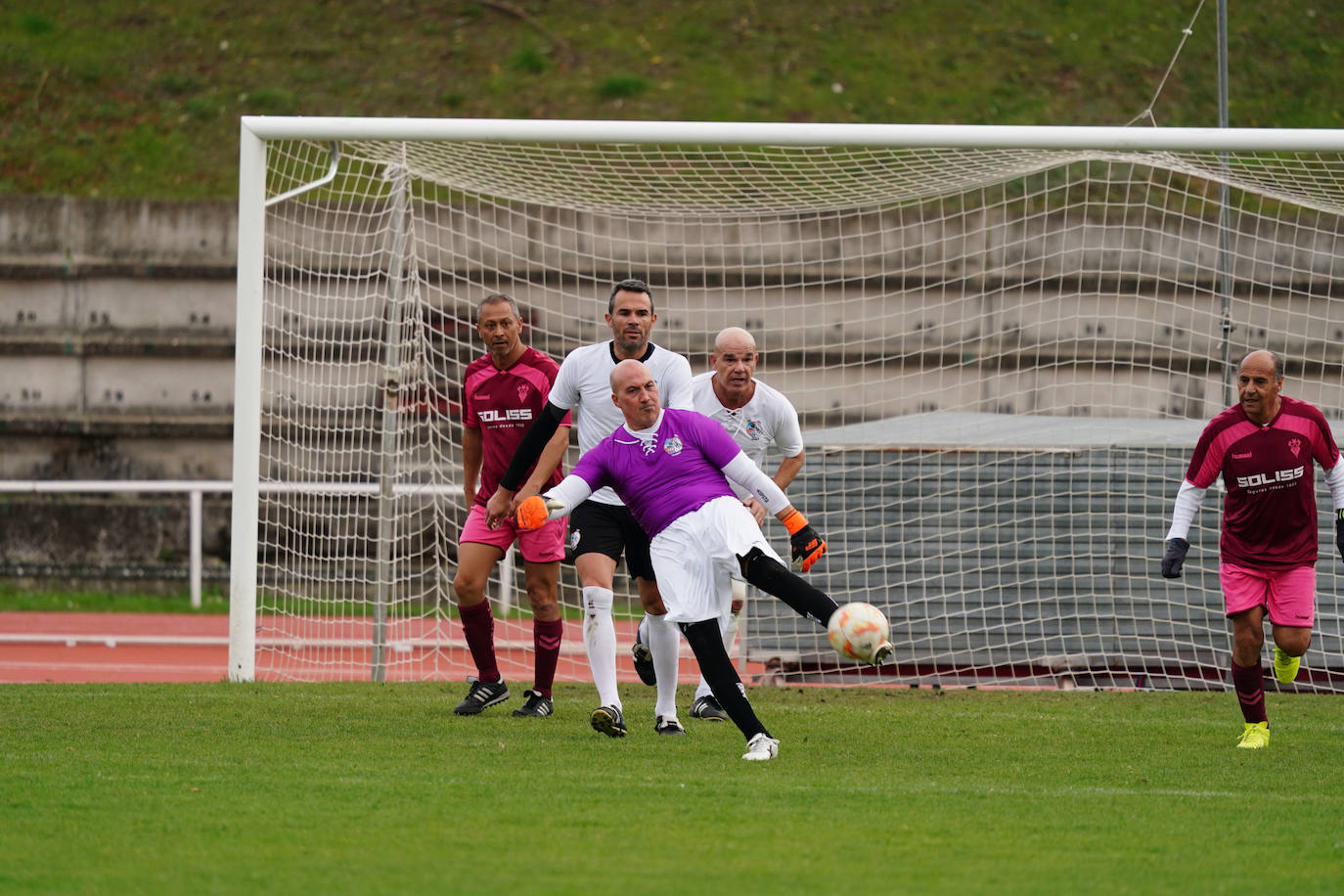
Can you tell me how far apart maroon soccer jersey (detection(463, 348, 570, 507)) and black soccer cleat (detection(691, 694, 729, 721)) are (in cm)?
145

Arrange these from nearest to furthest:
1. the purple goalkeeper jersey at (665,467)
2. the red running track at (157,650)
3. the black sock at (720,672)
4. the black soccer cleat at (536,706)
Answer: the black sock at (720,672) < the purple goalkeeper jersey at (665,467) < the black soccer cleat at (536,706) < the red running track at (157,650)

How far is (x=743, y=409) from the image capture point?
7887mm

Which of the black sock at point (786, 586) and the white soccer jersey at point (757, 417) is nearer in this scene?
the black sock at point (786, 586)

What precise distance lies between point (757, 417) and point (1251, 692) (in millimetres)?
2885

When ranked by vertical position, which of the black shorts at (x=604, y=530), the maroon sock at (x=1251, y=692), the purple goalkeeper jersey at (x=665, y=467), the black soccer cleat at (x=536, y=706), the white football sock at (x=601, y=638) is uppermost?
the purple goalkeeper jersey at (x=665, y=467)

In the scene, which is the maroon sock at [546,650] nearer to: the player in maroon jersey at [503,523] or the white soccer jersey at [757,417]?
the player in maroon jersey at [503,523]

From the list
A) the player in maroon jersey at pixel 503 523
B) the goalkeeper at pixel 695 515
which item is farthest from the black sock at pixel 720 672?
the player in maroon jersey at pixel 503 523

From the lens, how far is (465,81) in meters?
22.1

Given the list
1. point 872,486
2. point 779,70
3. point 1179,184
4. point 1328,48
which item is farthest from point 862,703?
point 1328,48

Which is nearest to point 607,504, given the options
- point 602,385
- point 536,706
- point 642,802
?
point 602,385

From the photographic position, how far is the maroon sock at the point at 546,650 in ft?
26.2

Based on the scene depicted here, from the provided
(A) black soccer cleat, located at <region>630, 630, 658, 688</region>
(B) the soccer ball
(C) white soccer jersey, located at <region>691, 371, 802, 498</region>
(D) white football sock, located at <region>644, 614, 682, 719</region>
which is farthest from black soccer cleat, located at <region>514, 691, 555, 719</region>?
(B) the soccer ball

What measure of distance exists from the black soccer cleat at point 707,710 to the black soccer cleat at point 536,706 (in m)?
0.79

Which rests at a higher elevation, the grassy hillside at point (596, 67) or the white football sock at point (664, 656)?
the grassy hillside at point (596, 67)
